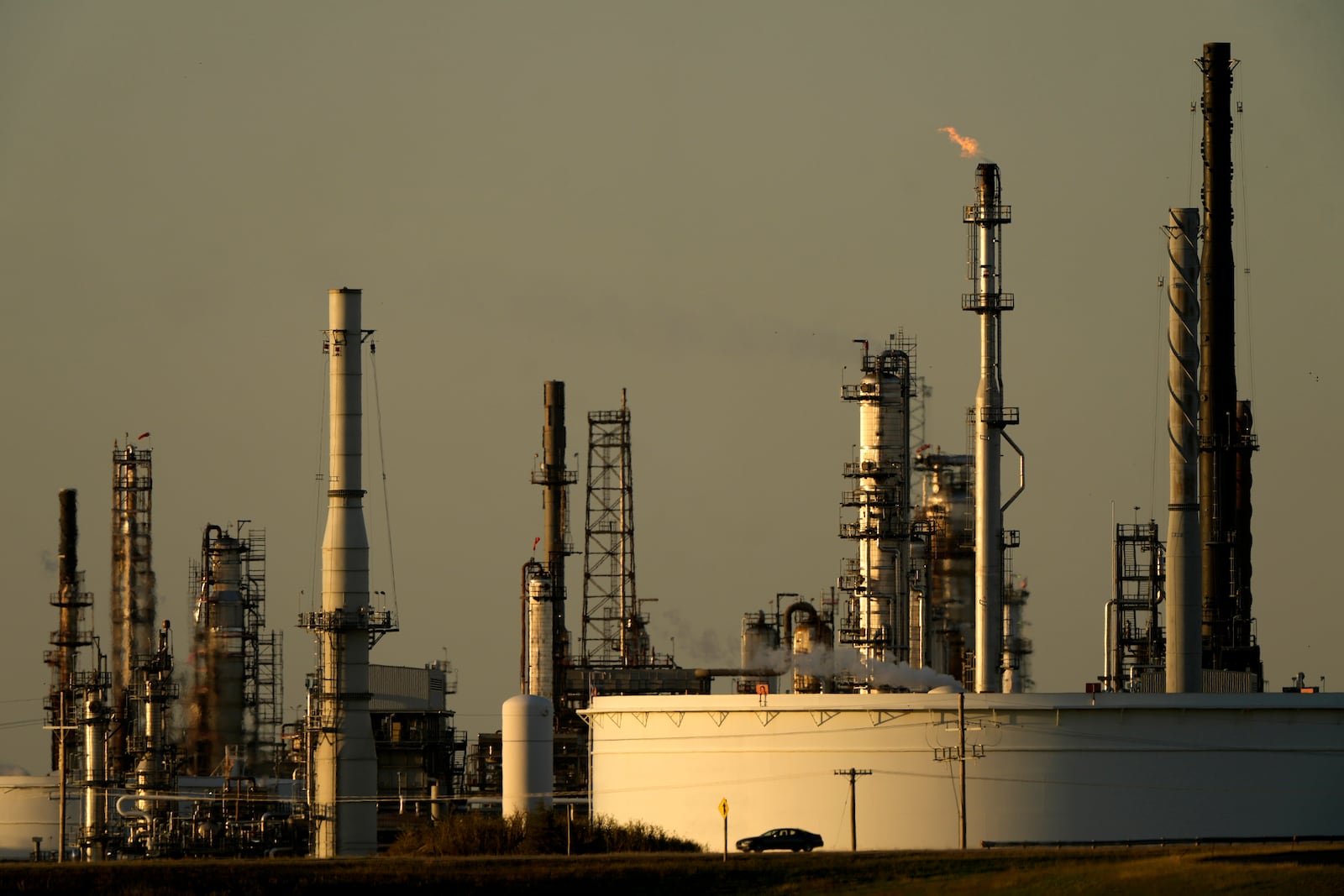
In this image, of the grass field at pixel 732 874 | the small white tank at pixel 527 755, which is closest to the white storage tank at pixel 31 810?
the small white tank at pixel 527 755

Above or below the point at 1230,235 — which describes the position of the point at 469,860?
below

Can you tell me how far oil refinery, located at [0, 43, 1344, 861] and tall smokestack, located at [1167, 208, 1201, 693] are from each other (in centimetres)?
9

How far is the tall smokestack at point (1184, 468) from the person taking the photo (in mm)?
71562

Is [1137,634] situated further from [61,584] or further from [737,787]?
[61,584]

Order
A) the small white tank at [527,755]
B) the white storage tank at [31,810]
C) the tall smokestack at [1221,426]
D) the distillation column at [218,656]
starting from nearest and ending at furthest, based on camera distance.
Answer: the small white tank at [527,755] < the tall smokestack at [1221,426] < the white storage tank at [31,810] < the distillation column at [218,656]

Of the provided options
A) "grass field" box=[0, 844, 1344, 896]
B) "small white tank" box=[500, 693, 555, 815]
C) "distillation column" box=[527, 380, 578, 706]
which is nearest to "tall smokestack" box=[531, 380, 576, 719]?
"distillation column" box=[527, 380, 578, 706]

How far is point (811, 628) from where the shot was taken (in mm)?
82938

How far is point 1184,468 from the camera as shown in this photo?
72062mm

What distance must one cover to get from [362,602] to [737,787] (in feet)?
42.6

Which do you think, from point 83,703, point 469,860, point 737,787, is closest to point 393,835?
point 83,703

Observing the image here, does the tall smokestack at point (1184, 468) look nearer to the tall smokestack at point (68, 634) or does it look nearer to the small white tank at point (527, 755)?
the small white tank at point (527, 755)

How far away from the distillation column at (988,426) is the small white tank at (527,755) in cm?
1476

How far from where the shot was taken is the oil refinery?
68.8m

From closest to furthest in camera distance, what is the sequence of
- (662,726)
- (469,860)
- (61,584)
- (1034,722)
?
(469,860)
(1034,722)
(662,726)
(61,584)
